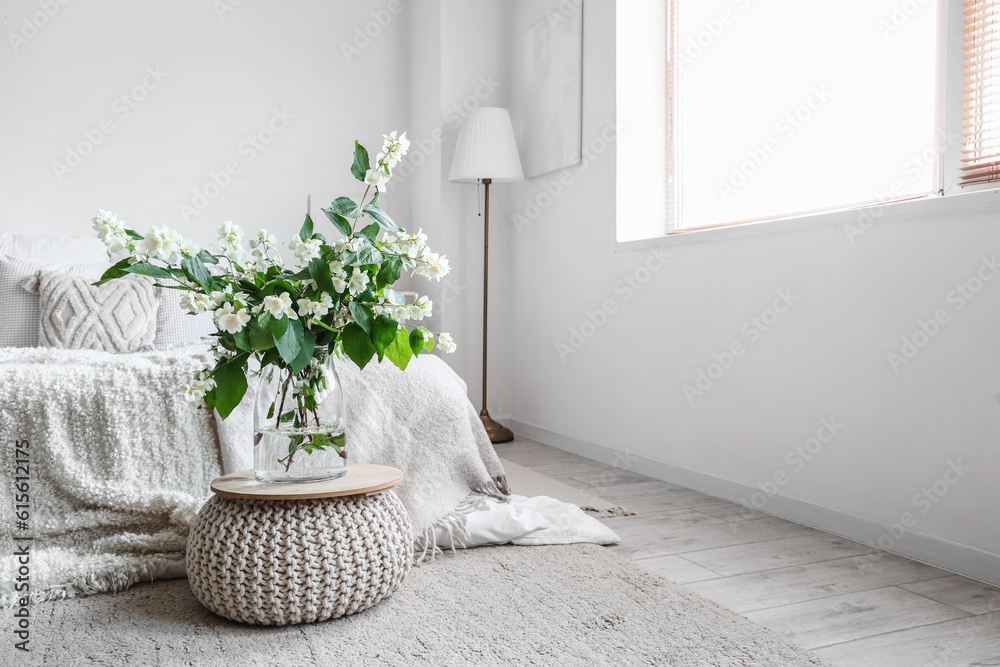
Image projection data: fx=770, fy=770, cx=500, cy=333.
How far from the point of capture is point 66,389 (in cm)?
182

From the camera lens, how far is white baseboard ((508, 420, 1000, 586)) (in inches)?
73.3

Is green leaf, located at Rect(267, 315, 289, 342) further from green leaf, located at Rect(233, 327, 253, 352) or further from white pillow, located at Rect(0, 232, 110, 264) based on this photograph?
white pillow, located at Rect(0, 232, 110, 264)

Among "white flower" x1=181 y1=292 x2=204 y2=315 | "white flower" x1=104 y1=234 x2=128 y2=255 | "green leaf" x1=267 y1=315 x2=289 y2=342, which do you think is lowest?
"green leaf" x1=267 y1=315 x2=289 y2=342

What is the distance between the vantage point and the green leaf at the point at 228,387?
141cm

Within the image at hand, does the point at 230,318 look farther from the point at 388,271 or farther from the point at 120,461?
the point at 120,461

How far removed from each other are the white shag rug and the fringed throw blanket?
Result: 98 mm

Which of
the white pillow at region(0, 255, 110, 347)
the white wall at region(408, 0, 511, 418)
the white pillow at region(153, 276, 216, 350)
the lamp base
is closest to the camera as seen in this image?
the white pillow at region(0, 255, 110, 347)

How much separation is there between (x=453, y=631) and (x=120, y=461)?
36.1 inches

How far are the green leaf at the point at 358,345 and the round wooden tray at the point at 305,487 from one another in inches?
10.7

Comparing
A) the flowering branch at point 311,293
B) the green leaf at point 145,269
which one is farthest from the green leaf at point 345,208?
the green leaf at point 145,269

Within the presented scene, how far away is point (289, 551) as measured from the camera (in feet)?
4.85

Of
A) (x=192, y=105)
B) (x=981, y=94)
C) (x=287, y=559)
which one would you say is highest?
(x=192, y=105)

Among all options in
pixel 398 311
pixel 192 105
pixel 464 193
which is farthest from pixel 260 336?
pixel 192 105

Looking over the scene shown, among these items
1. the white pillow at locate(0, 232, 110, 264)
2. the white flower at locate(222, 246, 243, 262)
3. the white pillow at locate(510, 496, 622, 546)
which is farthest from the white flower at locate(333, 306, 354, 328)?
the white pillow at locate(0, 232, 110, 264)
